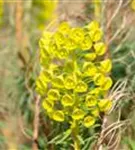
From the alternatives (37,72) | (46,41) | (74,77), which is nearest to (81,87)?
(74,77)

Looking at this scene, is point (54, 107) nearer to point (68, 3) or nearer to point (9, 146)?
point (9, 146)

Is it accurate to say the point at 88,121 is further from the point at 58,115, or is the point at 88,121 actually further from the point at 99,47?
the point at 99,47

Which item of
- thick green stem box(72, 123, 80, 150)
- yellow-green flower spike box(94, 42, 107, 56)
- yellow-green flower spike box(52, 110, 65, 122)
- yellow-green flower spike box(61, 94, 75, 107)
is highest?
yellow-green flower spike box(94, 42, 107, 56)

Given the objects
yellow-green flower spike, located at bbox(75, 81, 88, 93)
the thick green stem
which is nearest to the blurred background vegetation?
the thick green stem

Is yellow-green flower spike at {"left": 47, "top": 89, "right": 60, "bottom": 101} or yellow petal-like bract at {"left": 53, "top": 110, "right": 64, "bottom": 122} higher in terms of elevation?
yellow-green flower spike at {"left": 47, "top": 89, "right": 60, "bottom": 101}

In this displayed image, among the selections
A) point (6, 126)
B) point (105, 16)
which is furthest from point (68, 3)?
point (6, 126)

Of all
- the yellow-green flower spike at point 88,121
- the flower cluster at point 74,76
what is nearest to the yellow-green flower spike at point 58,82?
the flower cluster at point 74,76

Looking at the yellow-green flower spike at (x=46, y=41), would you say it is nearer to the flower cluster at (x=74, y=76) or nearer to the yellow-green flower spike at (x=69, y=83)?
the flower cluster at (x=74, y=76)

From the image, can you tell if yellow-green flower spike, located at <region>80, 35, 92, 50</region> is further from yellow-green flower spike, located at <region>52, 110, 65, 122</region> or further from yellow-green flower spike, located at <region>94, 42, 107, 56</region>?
yellow-green flower spike, located at <region>52, 110, 65, 122</region>
